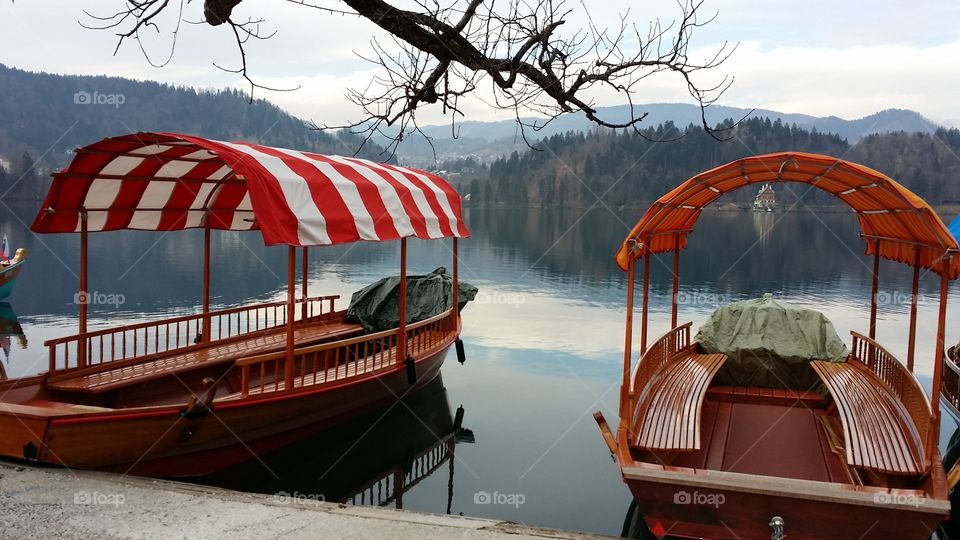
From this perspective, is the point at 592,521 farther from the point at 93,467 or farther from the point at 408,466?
the point at 93,467

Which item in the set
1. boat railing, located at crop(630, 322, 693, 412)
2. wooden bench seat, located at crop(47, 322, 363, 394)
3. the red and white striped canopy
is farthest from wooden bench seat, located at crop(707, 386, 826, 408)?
wooden bench seat, located at crop(47, 322, 363, 394)

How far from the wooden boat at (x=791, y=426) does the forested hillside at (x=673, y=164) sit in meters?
111

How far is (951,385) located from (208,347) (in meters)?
12.1

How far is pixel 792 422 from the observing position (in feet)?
31.8

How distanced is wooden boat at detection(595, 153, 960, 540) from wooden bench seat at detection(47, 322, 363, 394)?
6086 millimetres

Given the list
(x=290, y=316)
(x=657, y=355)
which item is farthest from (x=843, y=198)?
(x=290, y=316)

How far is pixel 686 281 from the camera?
121ft

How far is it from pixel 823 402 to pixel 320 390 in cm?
702

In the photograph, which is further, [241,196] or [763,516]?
[241,196]

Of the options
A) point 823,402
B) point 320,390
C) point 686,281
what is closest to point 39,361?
point 320,390

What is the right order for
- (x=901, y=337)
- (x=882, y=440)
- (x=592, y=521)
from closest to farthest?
(x=882, y=440)
(x=592, y=521)
(x=901, y=337)

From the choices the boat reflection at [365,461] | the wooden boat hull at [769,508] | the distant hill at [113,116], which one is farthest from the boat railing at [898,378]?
the distant hill at [113,116]

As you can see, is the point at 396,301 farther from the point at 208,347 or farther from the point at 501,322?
the point at 501,322

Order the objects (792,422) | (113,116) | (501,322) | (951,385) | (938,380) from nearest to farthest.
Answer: (938,380) → (792,422) → (951,385) → (501,322) → (113,116)
